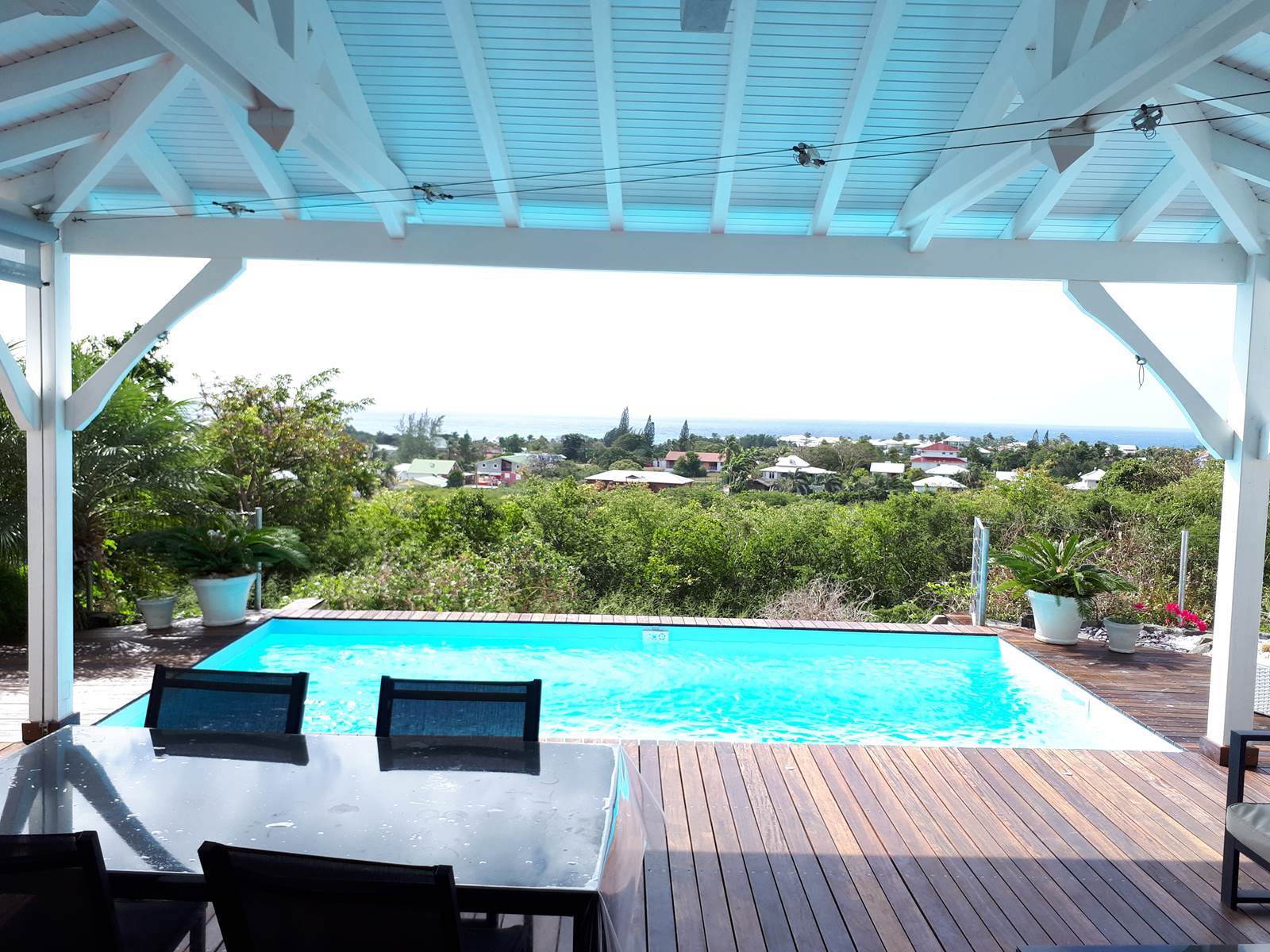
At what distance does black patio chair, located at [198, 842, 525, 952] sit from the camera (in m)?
1.81

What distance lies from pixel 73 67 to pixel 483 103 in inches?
68.9

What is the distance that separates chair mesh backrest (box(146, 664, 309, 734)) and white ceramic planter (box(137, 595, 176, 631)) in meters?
4.93

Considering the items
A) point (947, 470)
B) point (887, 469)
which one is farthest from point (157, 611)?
point (947, 470)

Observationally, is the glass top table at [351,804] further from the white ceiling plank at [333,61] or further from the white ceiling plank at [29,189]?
the white ceiling plank at [29,189]

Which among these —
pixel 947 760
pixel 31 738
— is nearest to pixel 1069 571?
pixel 947 760

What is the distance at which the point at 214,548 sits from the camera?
25.7 feet

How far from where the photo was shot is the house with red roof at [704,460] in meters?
16.9

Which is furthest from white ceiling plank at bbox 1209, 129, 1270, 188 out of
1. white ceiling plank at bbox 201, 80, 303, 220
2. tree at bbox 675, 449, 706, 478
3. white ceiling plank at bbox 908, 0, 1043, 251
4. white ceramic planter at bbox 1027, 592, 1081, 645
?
tree at bbox 675, 449, 706, 478

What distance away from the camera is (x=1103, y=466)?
15.4 m

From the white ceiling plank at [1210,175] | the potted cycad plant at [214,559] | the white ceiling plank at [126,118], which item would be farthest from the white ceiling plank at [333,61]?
the potted cycad plant at [214,559]

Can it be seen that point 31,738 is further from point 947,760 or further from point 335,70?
point 947,760

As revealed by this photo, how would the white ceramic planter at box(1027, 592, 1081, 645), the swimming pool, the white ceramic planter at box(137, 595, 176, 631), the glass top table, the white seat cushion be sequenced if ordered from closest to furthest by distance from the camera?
the glass top table → the white seat cushion → the swimming pool → the white ceramic planter at box(137, 595, 176, 631) → the white ceramic planter at box(1027, 592, 1081, 645)

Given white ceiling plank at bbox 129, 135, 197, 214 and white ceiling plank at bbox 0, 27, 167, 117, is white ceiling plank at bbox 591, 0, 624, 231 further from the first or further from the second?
white ceiling plank at bbox 129, 135, 197, 214

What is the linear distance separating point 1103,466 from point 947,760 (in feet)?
39.4
